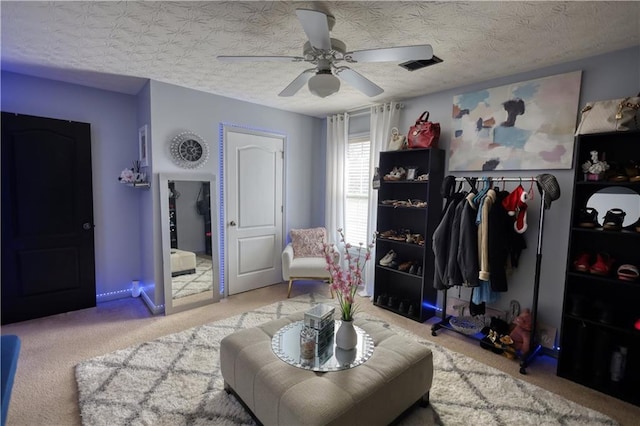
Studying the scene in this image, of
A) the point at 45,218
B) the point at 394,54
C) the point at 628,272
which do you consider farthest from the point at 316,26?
the point at 45,218

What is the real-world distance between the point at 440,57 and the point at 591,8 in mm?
910

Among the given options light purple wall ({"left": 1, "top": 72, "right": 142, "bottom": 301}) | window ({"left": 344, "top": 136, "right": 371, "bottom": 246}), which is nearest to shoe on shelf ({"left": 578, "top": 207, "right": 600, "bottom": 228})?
window ({"left": 344, "top": 136, "right": 371, "bottom": 246})

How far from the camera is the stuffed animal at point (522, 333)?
8.33 feet

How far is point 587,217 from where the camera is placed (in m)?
A: 2.30

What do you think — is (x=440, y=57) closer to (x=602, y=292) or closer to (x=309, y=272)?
(x=602, y=292)

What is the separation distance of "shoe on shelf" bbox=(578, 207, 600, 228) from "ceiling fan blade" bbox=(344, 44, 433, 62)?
1.70 m

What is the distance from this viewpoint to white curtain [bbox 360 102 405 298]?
3.66 metres

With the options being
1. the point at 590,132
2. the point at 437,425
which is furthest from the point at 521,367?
the point at 590,132

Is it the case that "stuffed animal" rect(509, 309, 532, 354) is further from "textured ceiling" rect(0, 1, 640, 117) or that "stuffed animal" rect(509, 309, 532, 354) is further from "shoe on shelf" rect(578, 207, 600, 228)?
"textured ceiling" rect(0, 1, 640, 117)

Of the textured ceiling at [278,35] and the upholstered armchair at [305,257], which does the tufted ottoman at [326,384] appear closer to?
the upholstered armchair at [305,257]

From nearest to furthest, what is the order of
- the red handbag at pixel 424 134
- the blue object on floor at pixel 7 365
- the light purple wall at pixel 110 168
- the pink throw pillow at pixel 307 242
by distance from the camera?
the blue object on floor at pixel 7 365 → the red handbag at pixel 424 134 → the light purple wall at pixel 110 168 → the pink throw pillow at pixel 307 242

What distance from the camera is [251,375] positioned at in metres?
1.73

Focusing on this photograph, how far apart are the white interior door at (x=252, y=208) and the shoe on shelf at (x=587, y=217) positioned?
10.7 ft

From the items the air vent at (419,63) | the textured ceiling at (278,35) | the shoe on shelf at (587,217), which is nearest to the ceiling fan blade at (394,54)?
the textured ceiling at (278,35)
